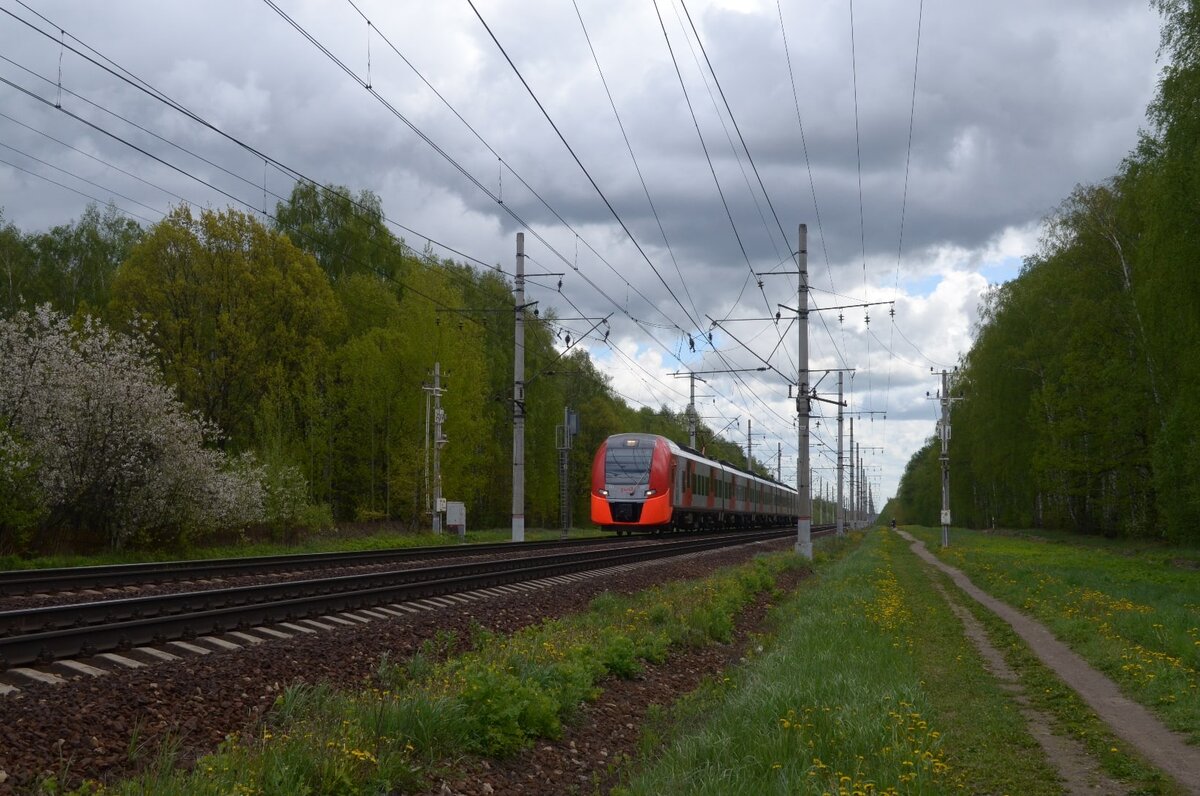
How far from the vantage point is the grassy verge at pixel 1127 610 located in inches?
431

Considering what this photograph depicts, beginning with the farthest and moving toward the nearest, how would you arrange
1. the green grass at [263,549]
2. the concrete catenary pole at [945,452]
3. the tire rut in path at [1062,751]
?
the concrete catenary pole at [945,452], the green grass at [263,549], the tire rut in path at [1062,751]

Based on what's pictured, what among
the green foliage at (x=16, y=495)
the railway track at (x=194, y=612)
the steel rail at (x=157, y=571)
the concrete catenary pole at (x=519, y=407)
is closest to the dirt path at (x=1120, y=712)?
the railway track at (x=194, y=612)

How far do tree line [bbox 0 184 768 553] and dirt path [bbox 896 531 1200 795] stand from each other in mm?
18062

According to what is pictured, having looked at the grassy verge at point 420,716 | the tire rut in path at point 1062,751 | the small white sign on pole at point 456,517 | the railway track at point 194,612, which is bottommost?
the tire rut in path at point 1062,751

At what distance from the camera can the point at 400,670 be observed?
10.3 metres

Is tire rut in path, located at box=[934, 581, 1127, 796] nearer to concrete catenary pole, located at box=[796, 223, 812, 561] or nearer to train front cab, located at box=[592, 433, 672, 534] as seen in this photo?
concrete catenary pole, located at box=[796, 223, 812, 561]

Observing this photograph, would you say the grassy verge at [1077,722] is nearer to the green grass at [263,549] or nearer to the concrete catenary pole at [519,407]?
the green grass at [263,549]

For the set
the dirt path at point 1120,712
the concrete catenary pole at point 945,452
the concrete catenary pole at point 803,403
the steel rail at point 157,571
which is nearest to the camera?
the dirt path at point 1120,712

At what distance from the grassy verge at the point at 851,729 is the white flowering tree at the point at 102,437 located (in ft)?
55.3

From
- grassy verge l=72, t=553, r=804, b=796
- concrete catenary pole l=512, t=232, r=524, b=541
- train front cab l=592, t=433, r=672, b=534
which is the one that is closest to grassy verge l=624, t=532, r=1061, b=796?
grassy verge l=72, t=553, r=804, b=796

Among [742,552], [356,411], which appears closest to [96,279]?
[356,411]

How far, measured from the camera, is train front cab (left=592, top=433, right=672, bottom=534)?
43.1 m

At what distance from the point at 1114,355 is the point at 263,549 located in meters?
35.1

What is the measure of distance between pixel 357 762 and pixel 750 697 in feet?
13.0
